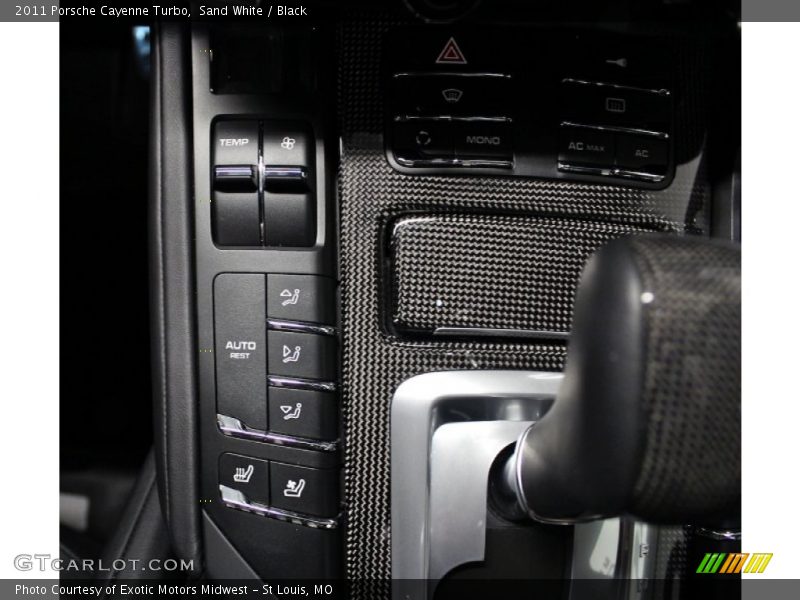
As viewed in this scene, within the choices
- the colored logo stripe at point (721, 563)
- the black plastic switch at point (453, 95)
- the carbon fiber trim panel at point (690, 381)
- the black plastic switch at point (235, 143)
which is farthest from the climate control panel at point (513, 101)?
the colored logo stripe at point (721, 563)

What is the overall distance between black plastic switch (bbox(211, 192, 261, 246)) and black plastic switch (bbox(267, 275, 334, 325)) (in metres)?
0.04

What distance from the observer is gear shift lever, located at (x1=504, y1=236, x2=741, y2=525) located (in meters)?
0.27

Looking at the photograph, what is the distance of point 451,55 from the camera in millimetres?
473

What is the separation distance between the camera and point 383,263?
0.49m

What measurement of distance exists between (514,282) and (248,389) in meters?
0.23

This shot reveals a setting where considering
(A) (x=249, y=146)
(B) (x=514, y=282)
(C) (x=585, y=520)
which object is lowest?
(C) (x=585, y=520)

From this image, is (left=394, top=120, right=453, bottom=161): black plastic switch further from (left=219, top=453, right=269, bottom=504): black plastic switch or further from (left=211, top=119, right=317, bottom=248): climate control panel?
(left=219, top=453, right=269, bottom=504): black plastic switch

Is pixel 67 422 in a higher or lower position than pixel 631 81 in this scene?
lower

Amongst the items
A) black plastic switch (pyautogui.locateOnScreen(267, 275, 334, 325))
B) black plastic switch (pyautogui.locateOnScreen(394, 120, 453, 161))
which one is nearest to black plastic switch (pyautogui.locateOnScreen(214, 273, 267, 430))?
black plastic switch (pyautogui.locateOnScreen(267, 275, 334, 325))

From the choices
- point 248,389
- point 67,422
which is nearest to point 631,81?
point 248,389

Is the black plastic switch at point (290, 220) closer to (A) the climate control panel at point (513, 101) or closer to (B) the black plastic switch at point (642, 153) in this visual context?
(A) the climate control panel at point (513, 101)

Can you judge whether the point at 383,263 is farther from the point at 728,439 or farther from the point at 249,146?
the point at 728,439

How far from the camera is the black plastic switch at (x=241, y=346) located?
0.49 m

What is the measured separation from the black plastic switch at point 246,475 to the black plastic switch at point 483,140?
0.29 metres
